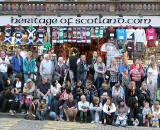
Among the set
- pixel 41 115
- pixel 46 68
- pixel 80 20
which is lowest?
pixel 41 115

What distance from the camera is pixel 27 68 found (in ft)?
45.8

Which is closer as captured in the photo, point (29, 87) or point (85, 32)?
point (29, 87)

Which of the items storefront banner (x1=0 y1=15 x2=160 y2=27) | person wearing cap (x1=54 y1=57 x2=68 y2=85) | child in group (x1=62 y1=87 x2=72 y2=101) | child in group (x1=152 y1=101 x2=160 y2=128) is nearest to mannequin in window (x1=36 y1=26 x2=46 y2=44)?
storefront banner (x1=0 y1=15 x2=160 y2=27)

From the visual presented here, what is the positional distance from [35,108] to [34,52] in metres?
5.47

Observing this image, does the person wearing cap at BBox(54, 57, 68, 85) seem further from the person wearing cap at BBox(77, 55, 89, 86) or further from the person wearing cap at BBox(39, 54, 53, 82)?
the person wearing cap at BBox(77, 55, 89, 86)

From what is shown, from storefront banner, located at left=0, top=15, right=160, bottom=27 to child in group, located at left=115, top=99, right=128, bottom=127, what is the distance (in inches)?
225

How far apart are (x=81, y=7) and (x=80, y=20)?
161cm

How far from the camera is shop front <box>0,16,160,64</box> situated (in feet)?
54.9

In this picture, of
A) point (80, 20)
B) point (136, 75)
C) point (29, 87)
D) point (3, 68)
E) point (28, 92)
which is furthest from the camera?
point (80, 20)

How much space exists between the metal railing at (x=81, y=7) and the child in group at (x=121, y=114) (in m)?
6.84

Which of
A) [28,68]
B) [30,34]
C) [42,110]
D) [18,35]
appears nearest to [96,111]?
[42,110]

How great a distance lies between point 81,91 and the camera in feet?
42.7

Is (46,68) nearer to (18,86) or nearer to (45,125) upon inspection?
(18,86)

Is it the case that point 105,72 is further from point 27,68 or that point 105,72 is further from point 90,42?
point 90,42
